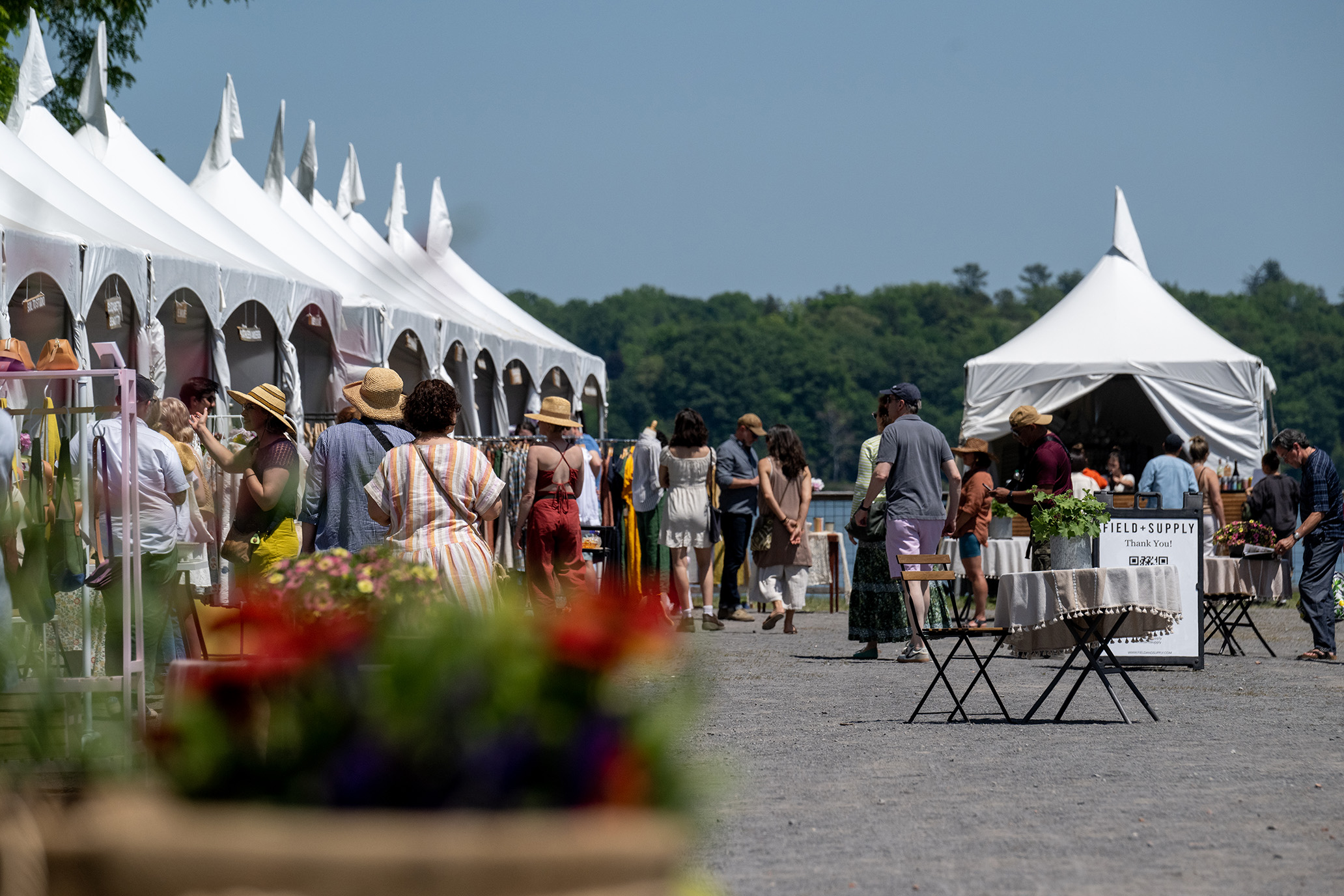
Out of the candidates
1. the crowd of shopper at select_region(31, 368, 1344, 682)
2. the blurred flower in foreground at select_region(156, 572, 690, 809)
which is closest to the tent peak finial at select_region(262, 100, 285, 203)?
the crowd of shopper at select_region(31, 368, 1344, 682)

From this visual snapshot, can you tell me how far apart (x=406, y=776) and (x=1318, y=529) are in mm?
10996

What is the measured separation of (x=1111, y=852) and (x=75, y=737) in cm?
→ 314

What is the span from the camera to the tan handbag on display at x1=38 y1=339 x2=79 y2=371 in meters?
8.17

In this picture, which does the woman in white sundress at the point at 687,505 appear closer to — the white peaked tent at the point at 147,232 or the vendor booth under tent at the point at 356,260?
the vendor booth under tent at the point at 356,260

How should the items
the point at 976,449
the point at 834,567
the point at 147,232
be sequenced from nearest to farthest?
the point at 147,232, the point at 976,449, the point at 834,567

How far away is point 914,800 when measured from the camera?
5965mm

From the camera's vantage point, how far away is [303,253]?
16688 mm

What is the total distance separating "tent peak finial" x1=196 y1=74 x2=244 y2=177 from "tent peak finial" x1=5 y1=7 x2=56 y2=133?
10.8ft

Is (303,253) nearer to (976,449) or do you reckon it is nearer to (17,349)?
(976,449)

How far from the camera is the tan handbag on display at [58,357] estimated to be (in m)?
8.17

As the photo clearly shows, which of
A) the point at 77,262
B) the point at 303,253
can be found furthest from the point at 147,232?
the point at 303,253

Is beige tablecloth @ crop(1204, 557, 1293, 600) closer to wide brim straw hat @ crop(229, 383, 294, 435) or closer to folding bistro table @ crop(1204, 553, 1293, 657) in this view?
folding bistro table @ crop(1204, 553, 1293, 657)

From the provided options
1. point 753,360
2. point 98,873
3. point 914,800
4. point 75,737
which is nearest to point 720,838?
point 914,800

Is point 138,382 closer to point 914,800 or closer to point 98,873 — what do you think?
point 914,800
